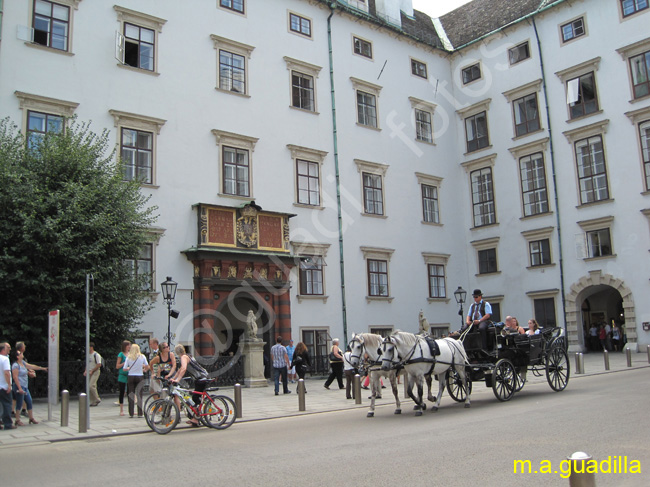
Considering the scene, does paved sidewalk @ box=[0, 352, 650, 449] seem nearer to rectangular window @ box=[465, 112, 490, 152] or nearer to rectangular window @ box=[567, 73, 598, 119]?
rectangular window @ box=[567, 73, 598, 119]

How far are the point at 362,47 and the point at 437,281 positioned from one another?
13.0 m

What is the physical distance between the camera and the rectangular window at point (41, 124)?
21.3 meters

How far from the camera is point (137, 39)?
24.5 metres

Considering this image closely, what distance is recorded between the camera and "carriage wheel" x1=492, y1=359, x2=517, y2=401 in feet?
45.1

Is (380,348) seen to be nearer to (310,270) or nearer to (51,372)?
(51,372)

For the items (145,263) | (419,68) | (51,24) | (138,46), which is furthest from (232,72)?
(419,68)

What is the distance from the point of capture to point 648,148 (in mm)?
29312

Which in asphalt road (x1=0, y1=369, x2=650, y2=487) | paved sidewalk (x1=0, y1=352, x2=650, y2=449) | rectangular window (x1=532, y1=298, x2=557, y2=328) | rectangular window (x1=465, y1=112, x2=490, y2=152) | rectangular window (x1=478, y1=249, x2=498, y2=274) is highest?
rectangular window (x1=465, y1=112, x2=490, y2=152)

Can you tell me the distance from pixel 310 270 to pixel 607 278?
14497 mm

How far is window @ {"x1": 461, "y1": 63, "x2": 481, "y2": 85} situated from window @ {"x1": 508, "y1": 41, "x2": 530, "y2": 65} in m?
1.95

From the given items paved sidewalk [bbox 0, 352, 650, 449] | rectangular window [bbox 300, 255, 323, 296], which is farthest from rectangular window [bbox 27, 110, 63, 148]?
rectangular window [bbox 300, 255, 323, 296]

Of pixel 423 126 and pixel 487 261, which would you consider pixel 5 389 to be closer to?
pixel 423 126

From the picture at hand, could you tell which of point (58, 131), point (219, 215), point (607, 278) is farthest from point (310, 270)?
point (607, 278)

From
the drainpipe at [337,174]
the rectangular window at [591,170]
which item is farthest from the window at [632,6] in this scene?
the drainpipe at [337,174]
